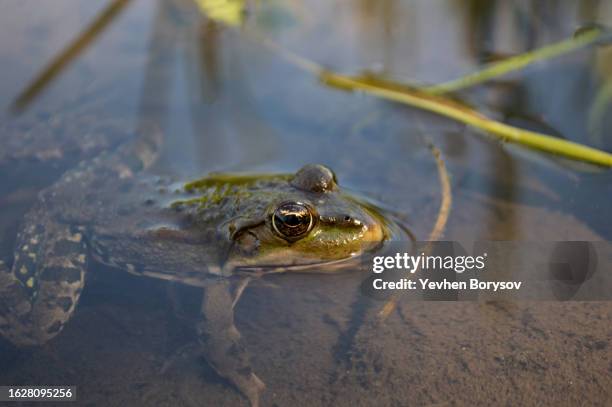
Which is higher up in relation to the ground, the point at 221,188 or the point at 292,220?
the point at 221,188

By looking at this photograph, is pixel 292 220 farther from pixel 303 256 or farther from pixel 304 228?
pixel 303 256

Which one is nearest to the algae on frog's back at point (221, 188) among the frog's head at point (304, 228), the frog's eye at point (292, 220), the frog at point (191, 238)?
the frog at point (191, 238)

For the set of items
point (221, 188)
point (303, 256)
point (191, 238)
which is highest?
point (221, 188)

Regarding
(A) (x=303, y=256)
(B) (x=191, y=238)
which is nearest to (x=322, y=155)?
(A) (x=303, y=256)

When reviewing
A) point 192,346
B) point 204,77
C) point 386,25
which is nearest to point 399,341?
point 192,346

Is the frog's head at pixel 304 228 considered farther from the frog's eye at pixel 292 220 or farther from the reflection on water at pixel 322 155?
the reflection on water at pixel 322 155

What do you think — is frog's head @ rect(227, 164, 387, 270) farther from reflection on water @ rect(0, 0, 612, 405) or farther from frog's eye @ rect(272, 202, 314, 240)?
reflection on water @ rect(0, 0, 612, 405)

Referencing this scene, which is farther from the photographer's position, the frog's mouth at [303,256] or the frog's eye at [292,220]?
the frog's mouth at [303,256]
